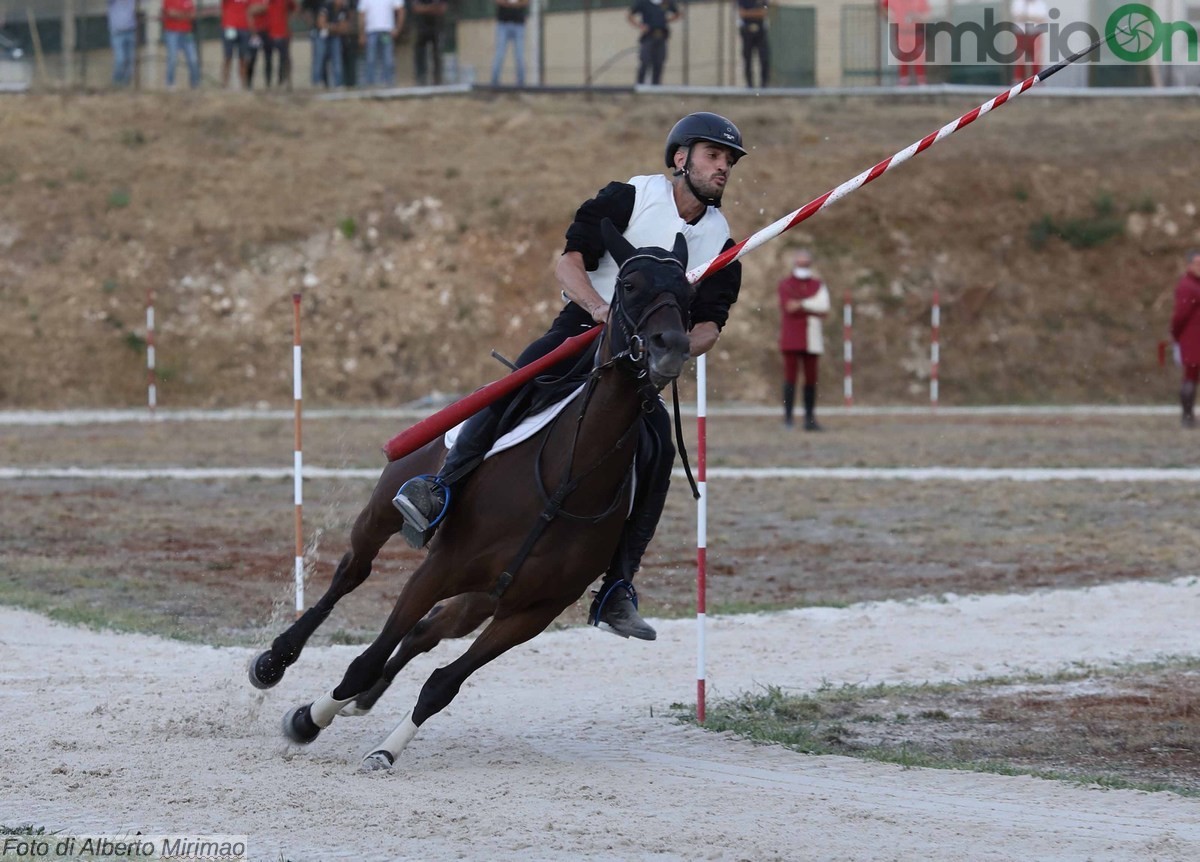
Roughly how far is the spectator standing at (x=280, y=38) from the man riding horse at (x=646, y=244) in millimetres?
27022

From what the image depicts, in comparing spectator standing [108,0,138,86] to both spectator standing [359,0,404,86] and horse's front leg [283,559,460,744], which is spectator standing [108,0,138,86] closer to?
Result: spectator standing [359,0,404,86]

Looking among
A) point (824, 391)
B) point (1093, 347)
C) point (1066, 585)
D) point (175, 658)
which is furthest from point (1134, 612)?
point (1093, 347)

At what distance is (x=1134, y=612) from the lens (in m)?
11.8

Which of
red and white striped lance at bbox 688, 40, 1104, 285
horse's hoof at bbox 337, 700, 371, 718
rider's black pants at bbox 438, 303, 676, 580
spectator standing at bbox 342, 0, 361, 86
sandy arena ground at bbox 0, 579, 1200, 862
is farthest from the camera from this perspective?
spectator standing at bbox 342, 0, 361, 86

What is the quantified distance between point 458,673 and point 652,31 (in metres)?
28.0

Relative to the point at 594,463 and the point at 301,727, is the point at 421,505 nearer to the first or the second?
the point at 594,463

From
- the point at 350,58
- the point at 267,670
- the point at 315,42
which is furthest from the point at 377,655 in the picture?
the point at 350,58

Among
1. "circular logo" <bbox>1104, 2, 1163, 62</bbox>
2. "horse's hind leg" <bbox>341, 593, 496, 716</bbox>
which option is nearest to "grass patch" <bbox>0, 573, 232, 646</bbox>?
"horse's hind leg" <bbox>341, 593, 496, 716</bbox>

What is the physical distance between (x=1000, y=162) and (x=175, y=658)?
2730 cm

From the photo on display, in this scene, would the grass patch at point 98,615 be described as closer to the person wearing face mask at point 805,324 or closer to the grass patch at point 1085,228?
the person wearing face mask at point 805,324

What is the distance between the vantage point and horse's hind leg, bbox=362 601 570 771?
7.39 metres

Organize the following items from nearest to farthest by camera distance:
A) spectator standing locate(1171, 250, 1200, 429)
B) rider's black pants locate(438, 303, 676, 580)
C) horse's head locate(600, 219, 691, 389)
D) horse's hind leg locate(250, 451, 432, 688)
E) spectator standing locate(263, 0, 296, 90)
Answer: horse's head locate(600, 219, 691, 389) < rider's black pants locate(438, 303, 676, 580) < horse's hind leg locate(250, 451, 432, 688) < spectator standing locate(1171, 250, 1200, 429) < spectator standing locate(263, 0, 296, 90)

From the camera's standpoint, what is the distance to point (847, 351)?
99.6 feet

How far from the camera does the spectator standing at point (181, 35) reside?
3338cm
